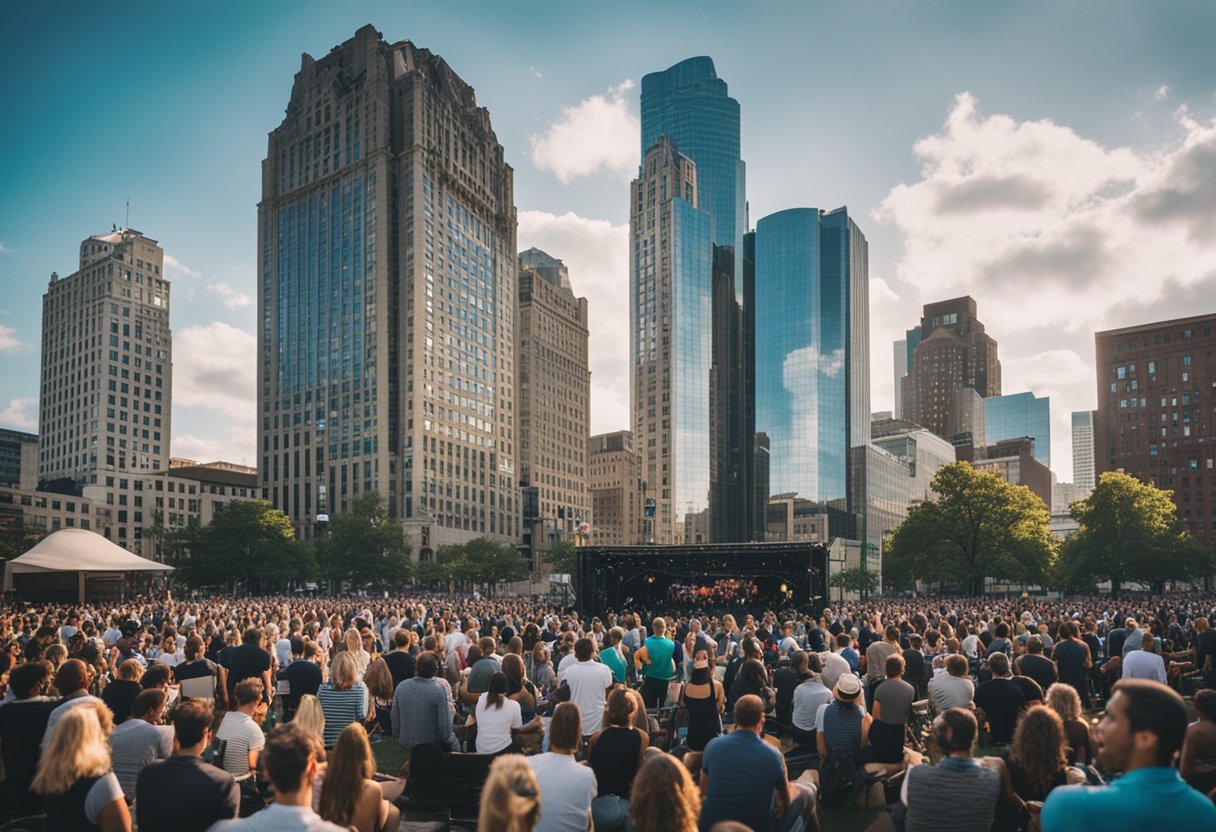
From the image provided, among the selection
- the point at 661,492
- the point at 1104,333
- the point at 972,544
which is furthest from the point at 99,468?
the point at 1104,333

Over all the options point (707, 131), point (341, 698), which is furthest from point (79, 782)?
point (707, 131)

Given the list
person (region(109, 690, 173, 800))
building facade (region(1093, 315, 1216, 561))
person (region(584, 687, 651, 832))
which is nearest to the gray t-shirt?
person (region(584, 687, 651, 832))

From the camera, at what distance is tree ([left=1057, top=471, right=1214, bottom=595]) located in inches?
2621

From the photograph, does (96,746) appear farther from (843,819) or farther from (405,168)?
(405,168)

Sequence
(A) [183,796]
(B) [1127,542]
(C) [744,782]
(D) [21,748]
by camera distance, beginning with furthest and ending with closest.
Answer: (B) [1127,542] < (D) [21,748] < (C) [744,782] < (A) [183,796]

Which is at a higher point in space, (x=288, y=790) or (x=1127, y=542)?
(x=288, y=790)

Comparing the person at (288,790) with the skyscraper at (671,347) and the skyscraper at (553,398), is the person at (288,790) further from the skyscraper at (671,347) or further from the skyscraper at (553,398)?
the skyscraper at (671,347)

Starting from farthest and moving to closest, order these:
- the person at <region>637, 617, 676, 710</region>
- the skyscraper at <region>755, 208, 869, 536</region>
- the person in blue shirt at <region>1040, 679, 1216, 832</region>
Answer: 1. the skyscraper at <region>755, 208, 869, 536</region>
2. the person at <region>637, 617, 676, 710</region>
3. the person in blue shirt at <region>1040, 679, 1216, 832</region>

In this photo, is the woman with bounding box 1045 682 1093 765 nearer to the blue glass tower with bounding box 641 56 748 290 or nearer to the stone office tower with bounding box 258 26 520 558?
the stone office tower with bounding box 258 26 520 558

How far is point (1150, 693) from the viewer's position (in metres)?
3.17

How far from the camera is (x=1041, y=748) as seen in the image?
568cm

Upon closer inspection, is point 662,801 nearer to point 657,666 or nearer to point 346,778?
point 346,778

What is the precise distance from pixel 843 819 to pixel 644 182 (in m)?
157

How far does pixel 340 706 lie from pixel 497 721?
6.06ft
